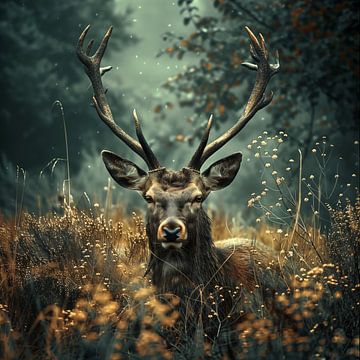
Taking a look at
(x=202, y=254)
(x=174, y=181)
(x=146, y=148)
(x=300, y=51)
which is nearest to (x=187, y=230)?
(x=202, y=254)

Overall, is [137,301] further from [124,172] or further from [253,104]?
[253,104]

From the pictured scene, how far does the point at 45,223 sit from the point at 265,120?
13.5 meters

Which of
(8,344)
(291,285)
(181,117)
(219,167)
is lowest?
(8,344)

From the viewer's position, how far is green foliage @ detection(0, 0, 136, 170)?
13.7 meters

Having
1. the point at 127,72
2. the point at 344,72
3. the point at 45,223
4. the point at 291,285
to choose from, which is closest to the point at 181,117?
the point at 127,72

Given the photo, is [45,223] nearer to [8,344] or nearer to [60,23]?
[8,344]

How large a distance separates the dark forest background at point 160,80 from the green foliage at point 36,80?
2 centimetres

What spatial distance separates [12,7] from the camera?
13.9 metres

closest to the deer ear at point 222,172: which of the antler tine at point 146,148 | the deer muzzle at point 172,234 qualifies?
the antler tine at point 146,148

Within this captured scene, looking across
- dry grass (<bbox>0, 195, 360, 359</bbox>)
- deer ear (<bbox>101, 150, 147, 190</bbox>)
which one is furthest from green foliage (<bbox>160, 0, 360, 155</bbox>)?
dry grass (<bbox>0, 195, 360, 359</bbox>)

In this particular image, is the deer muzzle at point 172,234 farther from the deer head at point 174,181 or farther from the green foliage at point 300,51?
the green foliage at point 300,51

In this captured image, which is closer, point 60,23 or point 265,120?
point 60,23

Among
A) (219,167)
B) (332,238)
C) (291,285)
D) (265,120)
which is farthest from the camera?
(265,120)

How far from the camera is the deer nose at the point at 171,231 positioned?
163 inches
